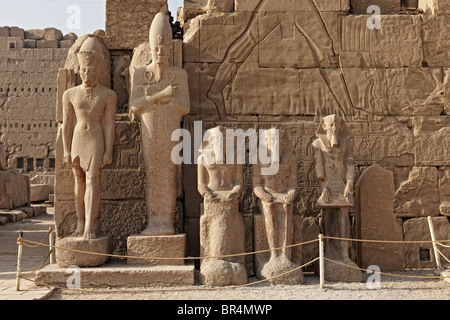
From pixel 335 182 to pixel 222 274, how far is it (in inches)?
70.0

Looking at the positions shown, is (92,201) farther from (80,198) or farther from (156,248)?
(156,248)

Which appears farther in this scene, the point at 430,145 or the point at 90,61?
the point at 430,145

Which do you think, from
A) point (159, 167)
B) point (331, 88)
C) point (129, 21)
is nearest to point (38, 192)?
point (129, 21)

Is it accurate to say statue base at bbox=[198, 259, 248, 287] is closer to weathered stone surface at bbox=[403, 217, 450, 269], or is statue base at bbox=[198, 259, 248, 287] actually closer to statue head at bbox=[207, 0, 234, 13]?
weathered stone surface at bbox=[403, 217, 450, 269]

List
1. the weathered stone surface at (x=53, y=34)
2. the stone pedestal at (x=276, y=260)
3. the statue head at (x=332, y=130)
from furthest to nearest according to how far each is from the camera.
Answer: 1. the weathered stone surface at (x=53, y=34)
2. the statue head at (x=332, y=130)
3. the stone pedestal at (x=276, y=260)

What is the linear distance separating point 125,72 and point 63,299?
11.5 ft

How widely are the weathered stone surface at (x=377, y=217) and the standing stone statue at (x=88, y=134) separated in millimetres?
3383

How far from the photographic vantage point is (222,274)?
16.6 feet

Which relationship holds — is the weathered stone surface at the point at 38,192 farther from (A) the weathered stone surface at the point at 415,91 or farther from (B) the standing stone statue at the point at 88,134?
(A) the weathered stone surface at the point at 415,91

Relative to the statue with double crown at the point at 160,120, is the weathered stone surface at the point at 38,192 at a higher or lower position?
lower

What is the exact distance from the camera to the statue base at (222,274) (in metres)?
5.05

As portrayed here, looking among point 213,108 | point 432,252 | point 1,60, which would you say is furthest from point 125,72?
point 1,60

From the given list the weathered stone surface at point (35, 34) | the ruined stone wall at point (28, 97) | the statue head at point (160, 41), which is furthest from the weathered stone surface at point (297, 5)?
the weathered stone surface at point (35, 34)

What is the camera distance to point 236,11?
677 centimetres
